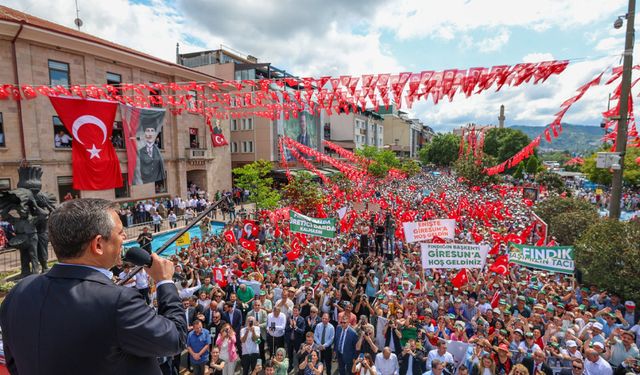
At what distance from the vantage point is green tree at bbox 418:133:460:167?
80.6m

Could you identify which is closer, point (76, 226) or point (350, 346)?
point (76, 226)

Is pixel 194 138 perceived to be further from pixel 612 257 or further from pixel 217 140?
pixel 612 257

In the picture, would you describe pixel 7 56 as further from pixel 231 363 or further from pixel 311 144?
pixel 311 144

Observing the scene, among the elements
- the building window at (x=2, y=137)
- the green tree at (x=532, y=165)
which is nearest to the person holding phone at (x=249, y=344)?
the building window at (x=2, y=137)

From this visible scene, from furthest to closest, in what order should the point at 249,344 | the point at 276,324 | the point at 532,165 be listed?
the point at 532,165
the point at 276,324
the point at 249,344

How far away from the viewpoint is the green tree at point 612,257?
8.39m

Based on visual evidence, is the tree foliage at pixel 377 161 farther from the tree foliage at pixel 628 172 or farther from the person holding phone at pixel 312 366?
the person holding phone at pixel 312 366

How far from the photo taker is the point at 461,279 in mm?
10070

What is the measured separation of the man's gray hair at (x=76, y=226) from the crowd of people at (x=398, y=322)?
5.40 m

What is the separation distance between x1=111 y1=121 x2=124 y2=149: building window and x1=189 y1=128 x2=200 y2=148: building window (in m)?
6.00

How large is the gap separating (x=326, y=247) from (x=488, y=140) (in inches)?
2476

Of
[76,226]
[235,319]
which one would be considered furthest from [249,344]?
[76,226]

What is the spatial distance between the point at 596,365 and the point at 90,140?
21.0 m

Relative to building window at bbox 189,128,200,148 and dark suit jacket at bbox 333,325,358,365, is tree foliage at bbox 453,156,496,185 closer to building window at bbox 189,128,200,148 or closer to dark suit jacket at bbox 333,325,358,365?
building window at bbox 189,128,200,148
